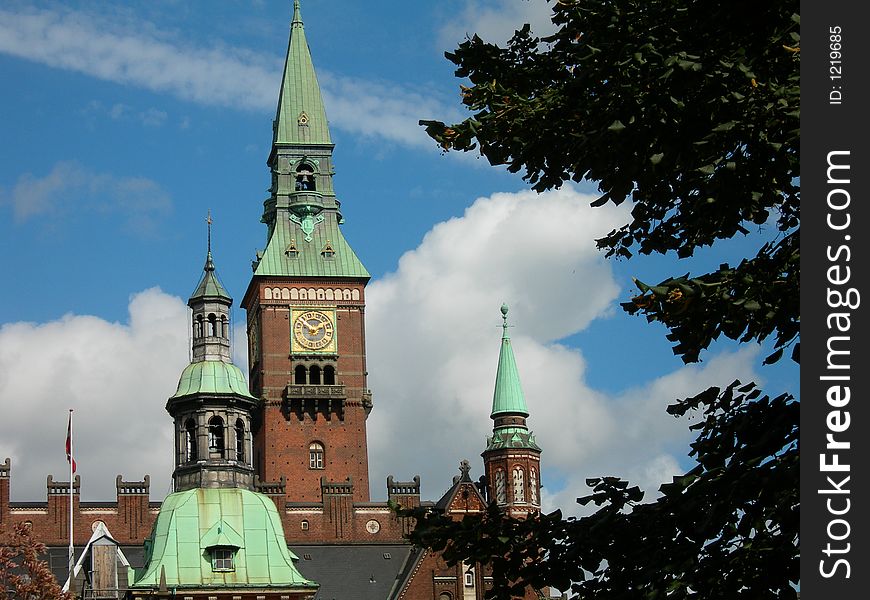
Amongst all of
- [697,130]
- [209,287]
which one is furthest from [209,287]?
[697,130]

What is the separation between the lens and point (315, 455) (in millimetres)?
97750

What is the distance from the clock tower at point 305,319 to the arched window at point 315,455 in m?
0.06

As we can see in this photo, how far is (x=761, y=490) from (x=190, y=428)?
184 ft

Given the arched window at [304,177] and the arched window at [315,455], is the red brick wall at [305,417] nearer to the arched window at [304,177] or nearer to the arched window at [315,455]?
the arched window at [315,455]

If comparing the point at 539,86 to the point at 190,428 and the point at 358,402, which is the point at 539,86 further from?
the point at 358,402

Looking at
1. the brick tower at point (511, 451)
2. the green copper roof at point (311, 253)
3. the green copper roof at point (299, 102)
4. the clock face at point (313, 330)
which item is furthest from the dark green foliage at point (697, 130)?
the green copper roof at point (299, 102)

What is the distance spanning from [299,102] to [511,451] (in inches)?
1178

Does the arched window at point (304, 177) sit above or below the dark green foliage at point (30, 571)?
above

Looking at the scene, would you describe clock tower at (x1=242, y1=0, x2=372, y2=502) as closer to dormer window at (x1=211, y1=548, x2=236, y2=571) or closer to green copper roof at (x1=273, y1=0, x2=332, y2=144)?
green copper roof at (x1=273, y1=0, x2=332, y2=144)

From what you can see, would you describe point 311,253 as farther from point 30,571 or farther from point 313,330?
point 30,571

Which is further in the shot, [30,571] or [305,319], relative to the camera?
[305,319]

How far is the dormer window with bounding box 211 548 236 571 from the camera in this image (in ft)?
216

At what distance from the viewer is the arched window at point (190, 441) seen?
69375 millimetres

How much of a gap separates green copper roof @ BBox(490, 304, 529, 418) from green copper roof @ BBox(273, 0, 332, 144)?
20.3 metres
